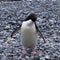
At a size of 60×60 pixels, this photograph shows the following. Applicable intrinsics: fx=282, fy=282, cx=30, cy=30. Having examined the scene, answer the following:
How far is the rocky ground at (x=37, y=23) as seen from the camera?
370cm

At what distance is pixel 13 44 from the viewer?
4094mm

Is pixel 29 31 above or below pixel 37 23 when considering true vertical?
above

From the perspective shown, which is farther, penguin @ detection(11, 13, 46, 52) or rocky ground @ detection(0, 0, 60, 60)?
rocky ground @ detection(0, 0, 60, 60)

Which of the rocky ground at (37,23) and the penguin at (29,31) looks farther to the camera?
the rocky ground at (37,23)

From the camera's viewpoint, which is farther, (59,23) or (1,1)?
(1,1)

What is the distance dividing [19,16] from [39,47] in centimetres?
211

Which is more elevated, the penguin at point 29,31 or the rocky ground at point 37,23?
the penguin at point 29,31

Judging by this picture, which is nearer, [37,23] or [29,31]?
[29,31]

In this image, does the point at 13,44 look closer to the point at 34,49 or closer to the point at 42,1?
the point at 34,49

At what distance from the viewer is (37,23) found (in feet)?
17.5

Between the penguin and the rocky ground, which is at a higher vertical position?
the penguin

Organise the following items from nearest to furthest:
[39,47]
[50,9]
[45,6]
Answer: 1. [39,47]
2. [50,9]
3. [45,6]

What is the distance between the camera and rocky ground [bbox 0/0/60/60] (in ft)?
12.1

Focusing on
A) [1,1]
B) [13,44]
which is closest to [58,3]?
[1,1]
